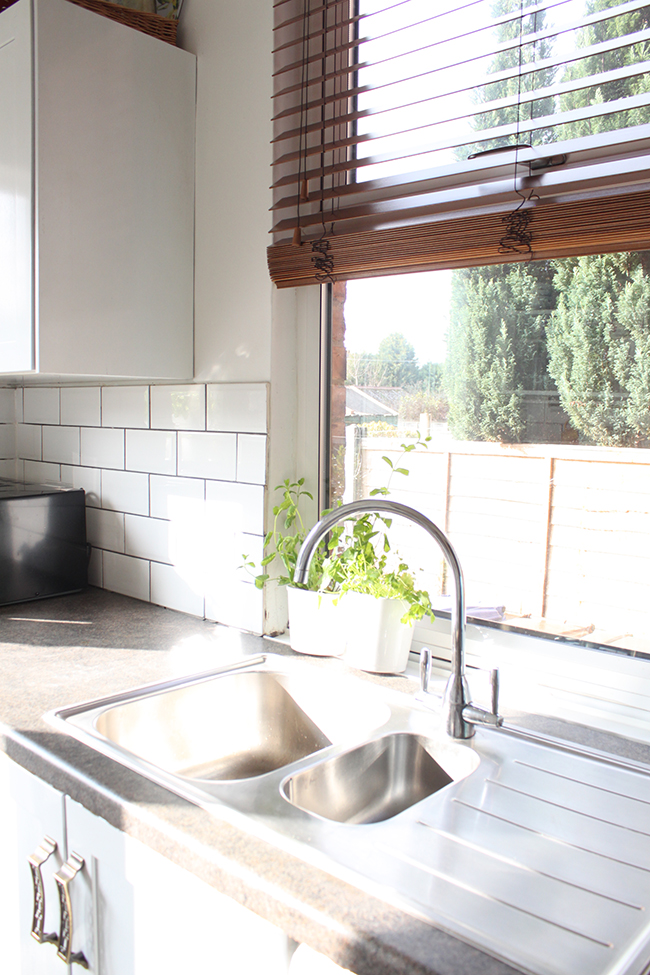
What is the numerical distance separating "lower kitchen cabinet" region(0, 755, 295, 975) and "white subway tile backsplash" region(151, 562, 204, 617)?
0.64 metres

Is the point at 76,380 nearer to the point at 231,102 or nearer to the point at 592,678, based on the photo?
the point at 231,102

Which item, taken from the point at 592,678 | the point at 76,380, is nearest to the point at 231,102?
the point at 76,380

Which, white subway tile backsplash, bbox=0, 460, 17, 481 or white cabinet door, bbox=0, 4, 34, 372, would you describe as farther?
white subway tile backsplash, bbox=0, 460, 17, 481

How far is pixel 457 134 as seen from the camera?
1.35m

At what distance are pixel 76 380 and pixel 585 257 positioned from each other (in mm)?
1316

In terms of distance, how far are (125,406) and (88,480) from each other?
262mm

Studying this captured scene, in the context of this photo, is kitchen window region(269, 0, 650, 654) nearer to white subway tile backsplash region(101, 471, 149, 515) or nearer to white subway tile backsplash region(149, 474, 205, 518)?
white subway tile backsplash region(149, 474, 205, 518)

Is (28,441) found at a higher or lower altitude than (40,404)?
lower

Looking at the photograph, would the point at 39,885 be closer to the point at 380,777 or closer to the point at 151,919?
the point at 151,919

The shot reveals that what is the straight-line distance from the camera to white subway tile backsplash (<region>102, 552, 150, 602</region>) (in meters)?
1.90

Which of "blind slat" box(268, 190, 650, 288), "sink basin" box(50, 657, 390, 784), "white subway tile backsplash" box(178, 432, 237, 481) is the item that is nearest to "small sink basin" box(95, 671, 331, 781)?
"sink basin" box(50, 657, 390, 784)

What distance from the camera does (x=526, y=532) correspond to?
133cm

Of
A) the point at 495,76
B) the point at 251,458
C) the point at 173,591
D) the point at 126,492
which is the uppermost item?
the point at 495,76

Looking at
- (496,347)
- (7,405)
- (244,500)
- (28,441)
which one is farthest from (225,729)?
(7,405)
